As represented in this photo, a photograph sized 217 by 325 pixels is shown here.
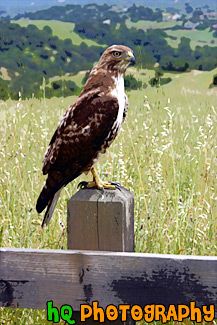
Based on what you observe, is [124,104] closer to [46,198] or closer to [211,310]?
[46,198]

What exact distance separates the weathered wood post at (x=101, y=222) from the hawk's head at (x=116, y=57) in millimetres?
947

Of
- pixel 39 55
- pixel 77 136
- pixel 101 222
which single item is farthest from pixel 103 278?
pixel 39 55

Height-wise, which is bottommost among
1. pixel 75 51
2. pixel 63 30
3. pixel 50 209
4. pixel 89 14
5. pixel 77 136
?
pixel 50 209

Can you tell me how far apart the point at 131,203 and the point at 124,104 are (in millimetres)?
828

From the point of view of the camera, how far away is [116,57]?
2867 millimetres

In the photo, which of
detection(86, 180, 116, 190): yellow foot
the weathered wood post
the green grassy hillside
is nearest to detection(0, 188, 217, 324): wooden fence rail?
the weathered wood post

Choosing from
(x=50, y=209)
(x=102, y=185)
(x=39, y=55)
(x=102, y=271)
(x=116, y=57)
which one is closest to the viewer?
(x=102, y=271)

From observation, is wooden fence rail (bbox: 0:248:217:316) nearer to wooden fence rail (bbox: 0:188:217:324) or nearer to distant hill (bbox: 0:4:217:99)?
wooden fence rail (bbox: 0:188:217:324)

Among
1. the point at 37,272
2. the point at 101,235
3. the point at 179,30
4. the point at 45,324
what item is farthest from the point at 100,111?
the point at 179,30

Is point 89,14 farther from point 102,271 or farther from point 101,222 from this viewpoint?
point 102,271

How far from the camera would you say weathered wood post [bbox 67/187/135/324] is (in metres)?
2.13

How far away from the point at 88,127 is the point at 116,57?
44cm

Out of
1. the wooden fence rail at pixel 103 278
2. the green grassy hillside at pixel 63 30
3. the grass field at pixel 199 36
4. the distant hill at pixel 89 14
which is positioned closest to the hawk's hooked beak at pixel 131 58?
the wooden fence rail at pixel 103 278

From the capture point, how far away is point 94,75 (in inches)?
114
